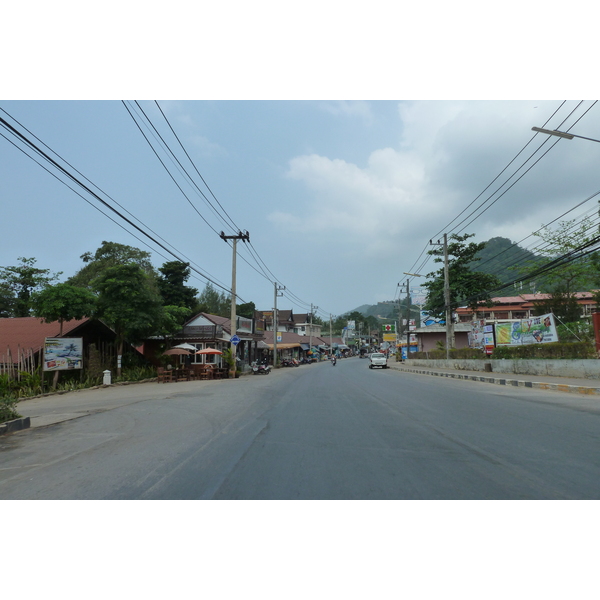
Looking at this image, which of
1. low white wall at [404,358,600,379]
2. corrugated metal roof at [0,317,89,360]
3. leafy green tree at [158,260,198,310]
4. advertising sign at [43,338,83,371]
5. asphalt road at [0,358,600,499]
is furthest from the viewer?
leafy green tree at [158,260,198,310]

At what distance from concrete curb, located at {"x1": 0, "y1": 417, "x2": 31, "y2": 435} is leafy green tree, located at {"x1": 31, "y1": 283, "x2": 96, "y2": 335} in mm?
10935

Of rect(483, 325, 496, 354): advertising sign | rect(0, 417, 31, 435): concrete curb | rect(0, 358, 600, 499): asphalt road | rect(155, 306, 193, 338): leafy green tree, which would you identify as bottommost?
rect(0, 358, 600, 499): asphalt road

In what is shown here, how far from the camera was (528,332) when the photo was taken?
24.3 meters

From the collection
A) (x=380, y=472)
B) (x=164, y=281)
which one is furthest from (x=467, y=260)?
(x=380, y=472)

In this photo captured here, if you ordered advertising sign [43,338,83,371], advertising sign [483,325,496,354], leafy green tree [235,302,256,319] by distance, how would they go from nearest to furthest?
advertising sign [43,338,83,371]
advertising sign [483,325,496,354]
leafy green tree [235,302,256,319]

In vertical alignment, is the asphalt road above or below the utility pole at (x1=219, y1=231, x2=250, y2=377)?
below

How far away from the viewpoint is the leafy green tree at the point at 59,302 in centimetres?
2008

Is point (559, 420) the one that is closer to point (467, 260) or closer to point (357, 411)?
point (357, 411)

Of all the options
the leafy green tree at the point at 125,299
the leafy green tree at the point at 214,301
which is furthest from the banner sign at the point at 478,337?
the leafy green tree at the point at 214,301

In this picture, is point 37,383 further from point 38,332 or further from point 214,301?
point 214,301

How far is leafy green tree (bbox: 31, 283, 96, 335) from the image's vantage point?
65.9 feet

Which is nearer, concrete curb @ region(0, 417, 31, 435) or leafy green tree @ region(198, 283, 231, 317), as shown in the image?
concrete curb @ region(0, 417, 31, 435)

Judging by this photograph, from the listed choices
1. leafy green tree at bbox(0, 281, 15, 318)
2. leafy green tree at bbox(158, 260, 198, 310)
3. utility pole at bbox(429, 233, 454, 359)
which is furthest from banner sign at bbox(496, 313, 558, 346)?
leafy green tree at bbox(0, 281, 15, 318)

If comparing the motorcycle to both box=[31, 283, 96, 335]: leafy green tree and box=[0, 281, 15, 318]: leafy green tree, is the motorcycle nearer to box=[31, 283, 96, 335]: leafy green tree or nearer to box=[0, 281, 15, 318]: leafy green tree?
box=[31, 283, 96, 335]: leafy green tree
